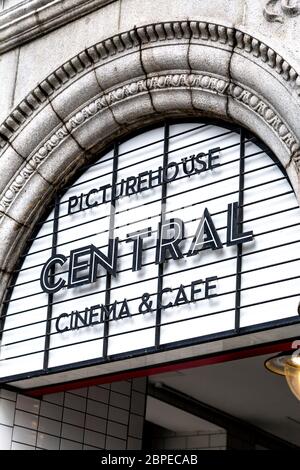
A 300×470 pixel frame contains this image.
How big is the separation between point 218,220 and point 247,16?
5.12 feet

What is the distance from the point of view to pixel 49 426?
32.1 ft

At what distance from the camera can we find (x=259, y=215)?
7.92 m

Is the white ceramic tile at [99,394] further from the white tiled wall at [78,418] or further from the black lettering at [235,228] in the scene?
the black lettering at [235,228]

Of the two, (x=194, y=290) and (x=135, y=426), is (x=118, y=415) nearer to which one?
(x=135, y=426)

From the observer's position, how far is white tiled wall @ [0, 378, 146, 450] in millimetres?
9593

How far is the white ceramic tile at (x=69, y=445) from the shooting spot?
9.77 meters

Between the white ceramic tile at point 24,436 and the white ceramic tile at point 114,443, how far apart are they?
79cm

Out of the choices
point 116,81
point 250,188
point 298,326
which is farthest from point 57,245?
point 298,326

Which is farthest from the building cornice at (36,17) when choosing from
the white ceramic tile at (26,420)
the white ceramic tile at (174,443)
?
the white ceramic tile at (174,443)

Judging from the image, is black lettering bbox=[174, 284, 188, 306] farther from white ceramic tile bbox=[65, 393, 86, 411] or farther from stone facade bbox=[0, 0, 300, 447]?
white ceramic tile bbox=[65, 393, 86, 411]

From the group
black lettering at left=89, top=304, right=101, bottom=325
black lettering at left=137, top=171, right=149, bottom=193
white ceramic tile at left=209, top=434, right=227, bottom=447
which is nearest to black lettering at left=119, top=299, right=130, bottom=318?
black lettering at left=89, top=304, right=101, bottom=325

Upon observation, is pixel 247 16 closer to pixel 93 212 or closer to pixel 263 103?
pixel 263 103

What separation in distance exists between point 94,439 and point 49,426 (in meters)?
0.48

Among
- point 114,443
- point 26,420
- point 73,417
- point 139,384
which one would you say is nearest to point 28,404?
point 26,420
